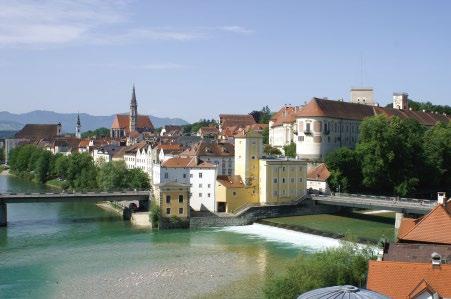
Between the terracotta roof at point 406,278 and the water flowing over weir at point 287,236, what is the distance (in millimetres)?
21746

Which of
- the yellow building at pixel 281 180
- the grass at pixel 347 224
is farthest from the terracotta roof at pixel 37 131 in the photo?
the grass at pixel 347 224

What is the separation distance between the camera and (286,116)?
3691 inches

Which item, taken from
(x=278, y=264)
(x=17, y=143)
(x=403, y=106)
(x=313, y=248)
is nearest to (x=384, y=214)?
(x=313, y=248)

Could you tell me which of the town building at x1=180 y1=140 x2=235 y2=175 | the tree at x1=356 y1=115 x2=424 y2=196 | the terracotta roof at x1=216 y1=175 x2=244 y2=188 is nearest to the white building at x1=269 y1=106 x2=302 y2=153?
the tree at x1=356 y1=115 x2=424 y2=196

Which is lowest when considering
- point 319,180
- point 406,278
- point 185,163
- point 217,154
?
point 406,278

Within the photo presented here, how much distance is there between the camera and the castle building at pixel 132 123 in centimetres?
16262

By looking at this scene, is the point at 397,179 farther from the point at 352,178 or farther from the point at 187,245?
the point at 187,245

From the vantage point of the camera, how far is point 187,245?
45031 mm

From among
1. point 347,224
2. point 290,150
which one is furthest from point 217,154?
point 290,150

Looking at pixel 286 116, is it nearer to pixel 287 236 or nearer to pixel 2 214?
pixel 287 236

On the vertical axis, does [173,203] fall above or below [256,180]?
below

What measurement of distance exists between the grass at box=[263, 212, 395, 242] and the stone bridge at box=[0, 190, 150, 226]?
42.7 feet

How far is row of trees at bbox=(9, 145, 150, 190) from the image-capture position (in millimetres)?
68250

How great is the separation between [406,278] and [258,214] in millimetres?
36054
